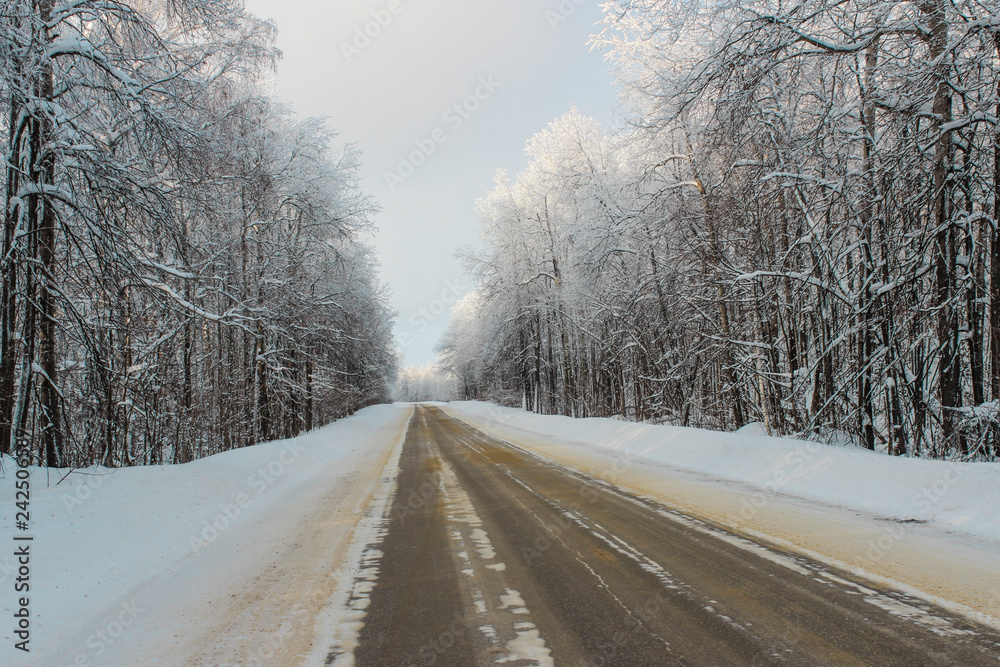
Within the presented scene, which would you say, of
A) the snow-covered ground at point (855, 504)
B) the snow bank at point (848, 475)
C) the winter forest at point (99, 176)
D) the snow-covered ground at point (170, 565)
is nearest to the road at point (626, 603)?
the snow-covered ground at point (855, 504)

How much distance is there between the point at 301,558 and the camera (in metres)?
4.41

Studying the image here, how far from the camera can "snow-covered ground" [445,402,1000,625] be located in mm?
3443

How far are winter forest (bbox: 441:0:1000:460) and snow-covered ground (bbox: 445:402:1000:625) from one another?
1.14 m

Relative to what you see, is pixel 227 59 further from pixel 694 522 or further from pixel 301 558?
pixel 694 522

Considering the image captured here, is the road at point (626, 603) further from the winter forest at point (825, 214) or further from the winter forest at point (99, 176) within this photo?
the winter forest at point (99, 176)

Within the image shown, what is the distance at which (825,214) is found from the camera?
7176mm

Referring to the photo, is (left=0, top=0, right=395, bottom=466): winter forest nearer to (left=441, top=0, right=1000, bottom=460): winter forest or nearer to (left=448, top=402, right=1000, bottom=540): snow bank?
(left=441, top=0, right=1000, bottom=460): winter forest

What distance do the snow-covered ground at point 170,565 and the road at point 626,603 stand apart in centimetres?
58

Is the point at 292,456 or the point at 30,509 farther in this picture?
the point at 292,456

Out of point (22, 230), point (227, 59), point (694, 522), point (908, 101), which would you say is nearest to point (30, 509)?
point (22, 230)

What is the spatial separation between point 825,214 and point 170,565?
915cm

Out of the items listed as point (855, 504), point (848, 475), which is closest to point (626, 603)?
point (855, 504)

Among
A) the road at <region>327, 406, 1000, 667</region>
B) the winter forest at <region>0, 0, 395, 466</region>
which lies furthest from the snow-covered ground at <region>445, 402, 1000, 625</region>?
the winter forest at <region>0, 0, 395, 466</region>

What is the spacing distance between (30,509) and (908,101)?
1036 cm
